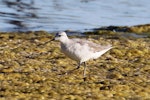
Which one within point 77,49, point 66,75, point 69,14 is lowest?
point 66,75

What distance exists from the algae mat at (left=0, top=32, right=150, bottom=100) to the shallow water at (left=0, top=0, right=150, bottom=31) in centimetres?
334

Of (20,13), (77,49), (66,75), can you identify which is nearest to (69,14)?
(20,13)

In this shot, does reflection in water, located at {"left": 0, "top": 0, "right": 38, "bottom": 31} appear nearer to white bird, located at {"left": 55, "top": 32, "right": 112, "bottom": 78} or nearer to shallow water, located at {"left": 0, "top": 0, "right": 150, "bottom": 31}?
shallow water, located at {"left": 0, "top": 0, "right": 150, "bottom": 31}

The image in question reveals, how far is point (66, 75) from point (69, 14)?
755 cm

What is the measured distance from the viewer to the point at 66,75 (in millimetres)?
6719

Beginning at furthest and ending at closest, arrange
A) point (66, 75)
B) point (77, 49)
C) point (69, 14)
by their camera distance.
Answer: point (69, 14) < point (66, 75) < point (77, 49)

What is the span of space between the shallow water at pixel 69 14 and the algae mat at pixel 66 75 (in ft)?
10.9

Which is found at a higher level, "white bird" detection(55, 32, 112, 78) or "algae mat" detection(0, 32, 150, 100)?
"white bird" detection(55, 32, 112, 78)

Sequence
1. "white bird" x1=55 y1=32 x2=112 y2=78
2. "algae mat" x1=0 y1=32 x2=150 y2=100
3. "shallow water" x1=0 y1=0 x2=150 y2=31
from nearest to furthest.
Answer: "algae mat" x1=0 y1=32 x2=150 y2=100 < "white bird" x1=55 y1=32 x2=112 y2=78 < "shallow water" x1=0 y1=0 x2=150 y2=31

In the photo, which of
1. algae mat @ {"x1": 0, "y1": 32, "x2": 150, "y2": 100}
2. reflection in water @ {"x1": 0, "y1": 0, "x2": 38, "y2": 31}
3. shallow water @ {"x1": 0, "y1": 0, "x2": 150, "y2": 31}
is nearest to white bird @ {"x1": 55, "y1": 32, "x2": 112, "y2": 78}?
algae mat @ {"x1": 0, "y1": 32, "x2": 150, "y2": 100}

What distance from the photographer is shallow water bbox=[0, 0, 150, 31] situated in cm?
1259

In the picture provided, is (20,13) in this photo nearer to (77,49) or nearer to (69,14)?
(69,14)

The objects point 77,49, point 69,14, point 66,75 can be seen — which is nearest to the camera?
point 77,49

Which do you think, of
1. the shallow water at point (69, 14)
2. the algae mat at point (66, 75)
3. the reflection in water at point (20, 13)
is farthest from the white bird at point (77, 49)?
the reflection in water at point (20, 13)
